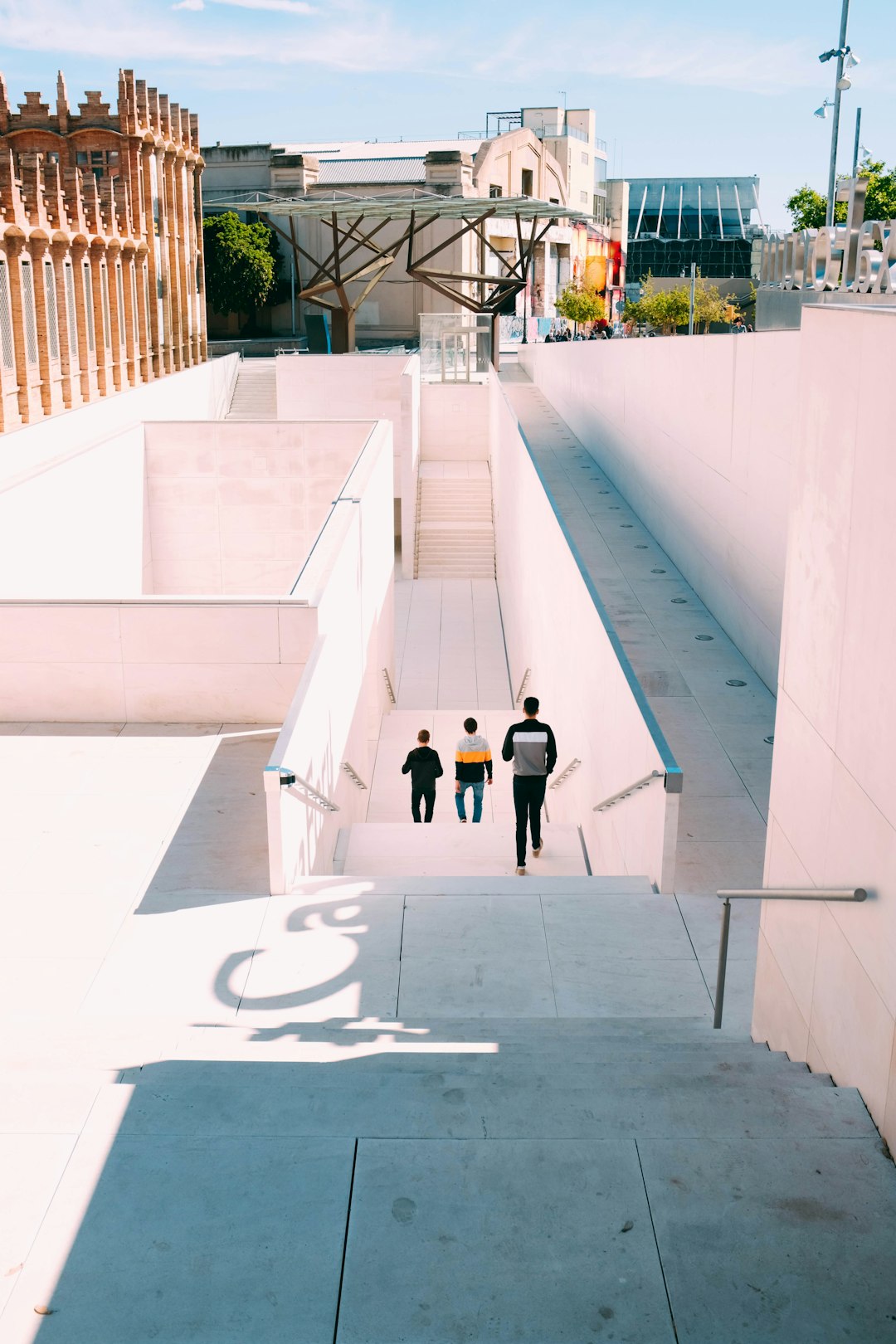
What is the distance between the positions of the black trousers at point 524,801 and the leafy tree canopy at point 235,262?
1746 inches

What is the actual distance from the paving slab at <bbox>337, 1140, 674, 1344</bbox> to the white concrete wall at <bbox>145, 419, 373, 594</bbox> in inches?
828

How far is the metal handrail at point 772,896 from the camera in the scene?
420 centimetres

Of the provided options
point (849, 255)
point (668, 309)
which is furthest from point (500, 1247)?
point (668, 309)

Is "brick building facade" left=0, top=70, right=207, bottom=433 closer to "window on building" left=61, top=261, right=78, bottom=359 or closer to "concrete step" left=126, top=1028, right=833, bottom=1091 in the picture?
"window on building" left=61, top=261, right=78, bottom=359

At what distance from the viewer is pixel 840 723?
4328mm

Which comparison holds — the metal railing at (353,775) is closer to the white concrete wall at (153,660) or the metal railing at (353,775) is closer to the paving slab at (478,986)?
the white concrete wall at (153,660)

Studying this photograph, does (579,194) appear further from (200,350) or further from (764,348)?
(764,348)

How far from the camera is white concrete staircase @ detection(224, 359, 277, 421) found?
37531 mm

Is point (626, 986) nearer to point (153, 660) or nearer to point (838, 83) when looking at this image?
point (153, 660)

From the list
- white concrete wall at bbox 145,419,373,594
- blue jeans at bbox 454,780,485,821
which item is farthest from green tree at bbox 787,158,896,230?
blue jeans at bbox 454,780,485,821

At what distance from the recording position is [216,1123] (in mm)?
3824

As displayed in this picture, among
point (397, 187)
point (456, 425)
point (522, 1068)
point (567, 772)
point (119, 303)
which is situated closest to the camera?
point (522, 1068)

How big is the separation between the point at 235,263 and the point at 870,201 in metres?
25.2

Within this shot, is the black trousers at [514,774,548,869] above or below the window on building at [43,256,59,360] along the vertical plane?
below
